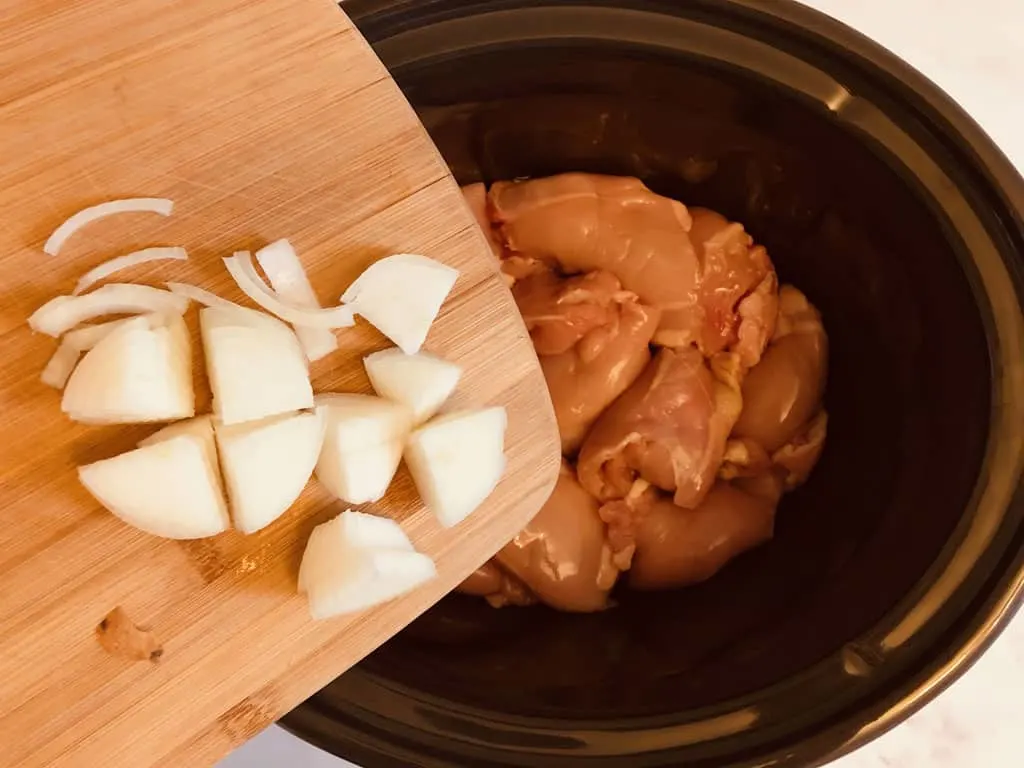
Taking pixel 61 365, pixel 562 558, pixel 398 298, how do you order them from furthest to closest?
pixel 562 558 → pixel 398 298 → pixel 61 365

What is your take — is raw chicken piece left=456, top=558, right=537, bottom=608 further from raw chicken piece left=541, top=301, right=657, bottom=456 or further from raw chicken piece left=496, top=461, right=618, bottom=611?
raw chicken piece left=541, top=301, right=657, bottom=456

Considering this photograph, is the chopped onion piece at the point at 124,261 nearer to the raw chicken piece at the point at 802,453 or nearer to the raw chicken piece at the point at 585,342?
the raw chicken piece at the point at 585,342

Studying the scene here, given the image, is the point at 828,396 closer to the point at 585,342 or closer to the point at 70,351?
the point at 585,342

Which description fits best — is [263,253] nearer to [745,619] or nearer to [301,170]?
[301,170]

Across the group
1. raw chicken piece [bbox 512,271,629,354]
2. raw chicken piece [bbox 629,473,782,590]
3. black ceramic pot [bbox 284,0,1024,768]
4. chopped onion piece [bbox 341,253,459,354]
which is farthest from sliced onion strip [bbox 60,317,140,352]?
raw chicken piece [bbox 629,473,782,590]

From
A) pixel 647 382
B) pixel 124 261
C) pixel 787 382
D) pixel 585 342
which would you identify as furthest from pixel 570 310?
pixel 124 261

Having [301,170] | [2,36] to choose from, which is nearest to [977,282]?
[301,170]

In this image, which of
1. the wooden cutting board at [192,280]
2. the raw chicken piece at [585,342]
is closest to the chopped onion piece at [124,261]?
the wooden cutting board at [192,280]
